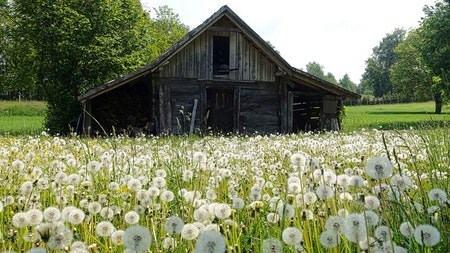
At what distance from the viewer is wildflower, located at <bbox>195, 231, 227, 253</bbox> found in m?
1.35

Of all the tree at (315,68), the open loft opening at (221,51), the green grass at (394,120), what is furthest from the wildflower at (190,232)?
the tree at (315,68)

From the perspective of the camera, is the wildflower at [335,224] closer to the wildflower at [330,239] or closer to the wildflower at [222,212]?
the wildflower at [330,239]

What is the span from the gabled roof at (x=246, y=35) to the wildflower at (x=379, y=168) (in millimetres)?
16817

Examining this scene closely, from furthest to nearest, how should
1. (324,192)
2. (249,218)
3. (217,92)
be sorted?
1. (217,92)
2. (249,218)
3. (324,192)

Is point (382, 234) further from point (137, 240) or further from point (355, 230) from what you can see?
point (137, 240)

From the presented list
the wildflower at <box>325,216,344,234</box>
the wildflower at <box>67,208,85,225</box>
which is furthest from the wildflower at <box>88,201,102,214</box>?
the wildflower at <box>325,216,344,234</box>

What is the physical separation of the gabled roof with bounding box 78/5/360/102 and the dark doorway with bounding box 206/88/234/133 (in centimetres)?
246

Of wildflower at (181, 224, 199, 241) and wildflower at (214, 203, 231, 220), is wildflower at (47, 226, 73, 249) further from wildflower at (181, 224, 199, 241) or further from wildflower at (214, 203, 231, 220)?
wildflower at (214, 203, 231, 220)

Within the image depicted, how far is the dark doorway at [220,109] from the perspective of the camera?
2123 centimetres

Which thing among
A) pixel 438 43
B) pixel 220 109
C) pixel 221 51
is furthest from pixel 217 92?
pixel 438 43

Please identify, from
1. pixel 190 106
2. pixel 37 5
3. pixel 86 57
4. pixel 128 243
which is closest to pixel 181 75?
pixel 190 106

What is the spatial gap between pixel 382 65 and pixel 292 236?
117 m

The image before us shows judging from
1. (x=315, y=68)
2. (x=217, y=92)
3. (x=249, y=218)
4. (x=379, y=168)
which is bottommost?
(x=249, y=218)

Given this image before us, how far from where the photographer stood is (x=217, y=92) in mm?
21516
